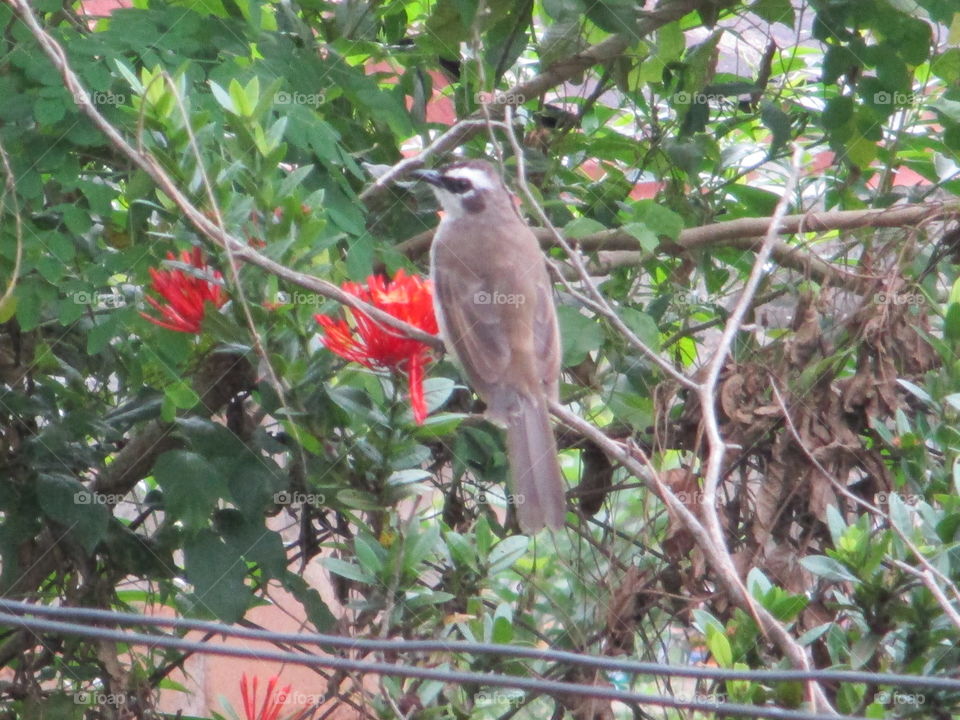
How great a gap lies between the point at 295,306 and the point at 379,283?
0.94 ft

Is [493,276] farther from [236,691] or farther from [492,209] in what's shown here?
[236,691]

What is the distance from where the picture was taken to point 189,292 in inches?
112

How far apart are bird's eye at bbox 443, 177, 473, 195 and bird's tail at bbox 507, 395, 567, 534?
844 millimetres

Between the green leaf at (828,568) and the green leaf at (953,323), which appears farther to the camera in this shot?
the green leaf at (953,323)

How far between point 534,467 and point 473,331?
0.85m

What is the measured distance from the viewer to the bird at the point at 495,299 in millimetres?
3791

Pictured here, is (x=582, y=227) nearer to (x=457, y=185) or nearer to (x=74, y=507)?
(x=457, y=185)

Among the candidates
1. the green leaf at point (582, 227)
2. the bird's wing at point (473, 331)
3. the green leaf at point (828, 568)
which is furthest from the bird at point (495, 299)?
the green leaf at point (828, 568)

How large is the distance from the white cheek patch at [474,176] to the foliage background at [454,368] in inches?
6.8

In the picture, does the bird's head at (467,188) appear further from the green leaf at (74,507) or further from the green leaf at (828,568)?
the green leaf at (828,568)

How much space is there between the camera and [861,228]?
13.9ft

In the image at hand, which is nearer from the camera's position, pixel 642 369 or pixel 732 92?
pixel 642 369

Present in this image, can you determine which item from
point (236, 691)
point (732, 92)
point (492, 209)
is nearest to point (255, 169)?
point (492, 209)

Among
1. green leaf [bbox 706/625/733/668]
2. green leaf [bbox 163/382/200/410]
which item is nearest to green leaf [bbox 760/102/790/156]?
Answer: green leaf [bbox 706/625/733/668]
